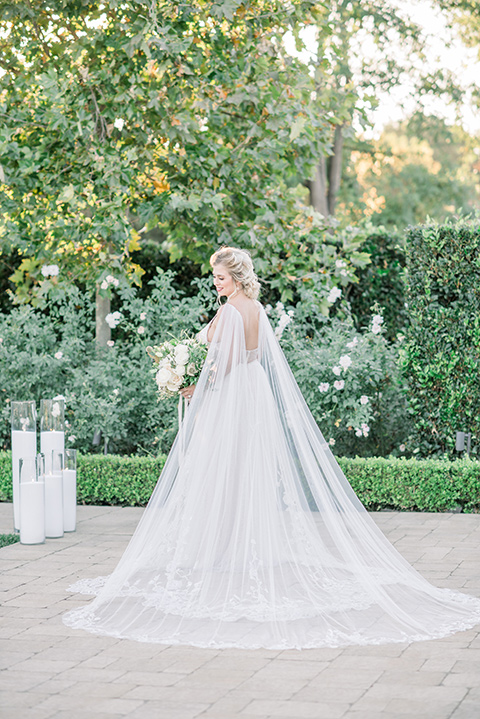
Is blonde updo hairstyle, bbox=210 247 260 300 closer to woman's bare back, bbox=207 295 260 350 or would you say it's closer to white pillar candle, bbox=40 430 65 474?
woman's bare back, bbox=207 295 260 350

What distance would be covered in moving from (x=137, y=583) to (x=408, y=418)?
13.2ft

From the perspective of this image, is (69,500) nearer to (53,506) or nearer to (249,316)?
(53,506)

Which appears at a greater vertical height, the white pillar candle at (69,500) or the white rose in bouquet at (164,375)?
the white rose in bouquet at (164,375)

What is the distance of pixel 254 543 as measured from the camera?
5.12 metres

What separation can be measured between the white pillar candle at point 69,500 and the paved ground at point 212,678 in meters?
1.70

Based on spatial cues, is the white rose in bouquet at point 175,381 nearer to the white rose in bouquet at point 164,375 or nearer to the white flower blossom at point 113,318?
the white rose in bouquet at point 164,375

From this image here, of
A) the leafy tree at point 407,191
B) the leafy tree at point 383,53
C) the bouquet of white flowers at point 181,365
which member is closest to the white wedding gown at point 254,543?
the bouquet of white flowers at point 181,365

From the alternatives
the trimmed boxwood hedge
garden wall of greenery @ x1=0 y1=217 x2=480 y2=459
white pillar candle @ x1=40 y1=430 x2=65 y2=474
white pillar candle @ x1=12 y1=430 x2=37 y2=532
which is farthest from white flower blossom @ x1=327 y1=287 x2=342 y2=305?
white pillar candle @ x1=12 y1=430 x2=37 y2=532

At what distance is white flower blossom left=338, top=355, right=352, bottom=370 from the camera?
822 cm

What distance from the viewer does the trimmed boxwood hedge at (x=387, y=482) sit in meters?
7.73

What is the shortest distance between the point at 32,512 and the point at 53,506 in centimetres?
27

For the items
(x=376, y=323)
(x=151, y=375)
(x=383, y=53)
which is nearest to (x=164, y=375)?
(x=151, y=375)

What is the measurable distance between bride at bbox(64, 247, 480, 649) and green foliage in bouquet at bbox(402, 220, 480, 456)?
9.67 ft

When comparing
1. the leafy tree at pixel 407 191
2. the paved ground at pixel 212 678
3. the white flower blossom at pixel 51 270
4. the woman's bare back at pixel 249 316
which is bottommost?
the paved ground at pixel 212 678
